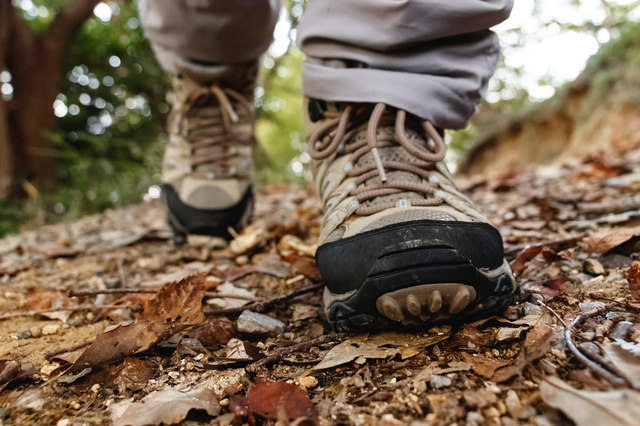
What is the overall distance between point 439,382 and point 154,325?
610 millimetres

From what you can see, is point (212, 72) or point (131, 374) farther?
point (212, 72)

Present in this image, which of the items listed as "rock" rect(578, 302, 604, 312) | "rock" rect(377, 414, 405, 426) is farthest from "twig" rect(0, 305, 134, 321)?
"rock" rect(578, 302, 604, 312)

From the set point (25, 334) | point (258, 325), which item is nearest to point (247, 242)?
point (258, 325)

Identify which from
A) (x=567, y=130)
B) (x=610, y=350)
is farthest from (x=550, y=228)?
(x=567, y=130)

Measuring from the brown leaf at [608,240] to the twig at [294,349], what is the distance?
814 mm

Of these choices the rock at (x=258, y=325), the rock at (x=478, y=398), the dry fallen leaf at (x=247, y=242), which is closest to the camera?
the rock at (x=478, y=398)

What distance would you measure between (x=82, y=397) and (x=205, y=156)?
1.16 metres

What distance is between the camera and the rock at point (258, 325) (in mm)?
981

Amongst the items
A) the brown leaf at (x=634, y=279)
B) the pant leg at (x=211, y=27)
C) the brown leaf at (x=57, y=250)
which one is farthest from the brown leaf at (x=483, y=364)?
the brown leaf at (x=57, y=250)

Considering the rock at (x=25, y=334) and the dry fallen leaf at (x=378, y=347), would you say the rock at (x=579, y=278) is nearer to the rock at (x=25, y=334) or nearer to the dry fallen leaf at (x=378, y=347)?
the dry fallen leaf at (x=378, y=347)

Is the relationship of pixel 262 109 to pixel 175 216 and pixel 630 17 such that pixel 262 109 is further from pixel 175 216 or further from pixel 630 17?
pixel 630 17

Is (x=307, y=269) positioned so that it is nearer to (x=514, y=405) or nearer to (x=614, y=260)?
(x=514, y=405)

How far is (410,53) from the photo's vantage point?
45.2 inches

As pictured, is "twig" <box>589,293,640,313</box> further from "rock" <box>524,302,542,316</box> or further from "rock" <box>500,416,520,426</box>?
"rock" <box>500,416,520,426</box>
